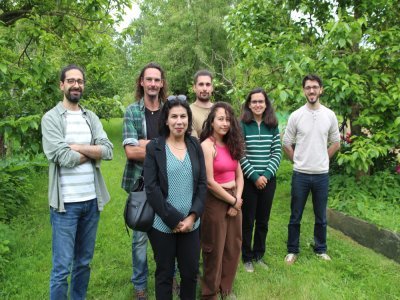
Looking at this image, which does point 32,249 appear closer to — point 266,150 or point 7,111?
point 7,111

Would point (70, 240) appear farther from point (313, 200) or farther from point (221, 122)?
point (313, 200)

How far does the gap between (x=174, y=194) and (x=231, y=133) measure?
91cm

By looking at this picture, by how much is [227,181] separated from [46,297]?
7.16 ft

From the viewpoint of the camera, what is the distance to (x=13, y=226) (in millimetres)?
6039

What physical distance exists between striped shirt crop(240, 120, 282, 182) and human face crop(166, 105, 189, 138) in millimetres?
1206

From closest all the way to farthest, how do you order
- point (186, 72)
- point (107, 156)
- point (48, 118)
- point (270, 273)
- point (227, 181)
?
point (48, 118), point (107, 156), point (227, 181), point (270, 273), point (186, 72)

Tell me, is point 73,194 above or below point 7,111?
below

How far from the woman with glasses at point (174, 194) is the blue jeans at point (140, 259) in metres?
0.58

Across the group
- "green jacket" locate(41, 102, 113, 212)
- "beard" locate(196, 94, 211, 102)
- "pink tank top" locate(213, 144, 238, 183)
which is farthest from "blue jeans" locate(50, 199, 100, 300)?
"beard" locate(196, 94, 211, 102)

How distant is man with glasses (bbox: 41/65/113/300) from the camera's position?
310cm

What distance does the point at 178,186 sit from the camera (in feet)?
10.2

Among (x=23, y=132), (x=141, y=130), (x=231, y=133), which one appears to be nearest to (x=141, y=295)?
(x=141, y=130)

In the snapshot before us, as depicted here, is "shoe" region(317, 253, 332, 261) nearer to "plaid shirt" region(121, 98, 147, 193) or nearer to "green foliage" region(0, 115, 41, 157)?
"plaid shirt" region(121, 98, 147, 193)

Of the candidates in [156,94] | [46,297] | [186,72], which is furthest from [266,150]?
[186,72]
